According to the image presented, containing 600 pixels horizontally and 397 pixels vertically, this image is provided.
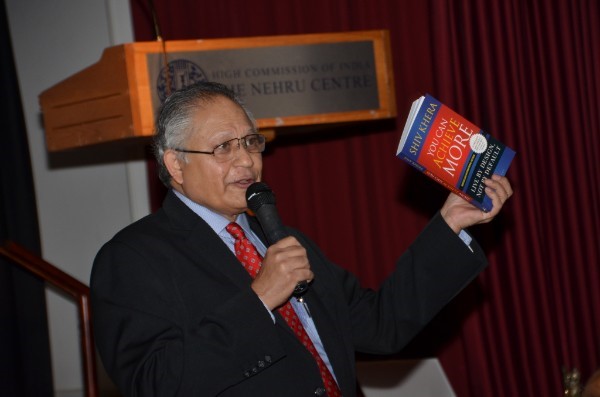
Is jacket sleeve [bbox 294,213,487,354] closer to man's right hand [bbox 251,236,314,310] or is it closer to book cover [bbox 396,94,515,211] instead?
book cover [bbox 396,94,515,211]

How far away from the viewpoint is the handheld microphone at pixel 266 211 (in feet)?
5.89

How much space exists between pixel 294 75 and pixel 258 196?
1.03m

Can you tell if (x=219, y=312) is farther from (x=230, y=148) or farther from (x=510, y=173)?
(x=510, y=173)

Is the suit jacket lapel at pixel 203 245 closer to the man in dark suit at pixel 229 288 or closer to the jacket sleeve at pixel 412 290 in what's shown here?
the man in dark suit at pixel 229 288

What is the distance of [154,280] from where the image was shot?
70.4 inches

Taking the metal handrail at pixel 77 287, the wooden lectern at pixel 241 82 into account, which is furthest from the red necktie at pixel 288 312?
the metal handrail at pixel 77 287

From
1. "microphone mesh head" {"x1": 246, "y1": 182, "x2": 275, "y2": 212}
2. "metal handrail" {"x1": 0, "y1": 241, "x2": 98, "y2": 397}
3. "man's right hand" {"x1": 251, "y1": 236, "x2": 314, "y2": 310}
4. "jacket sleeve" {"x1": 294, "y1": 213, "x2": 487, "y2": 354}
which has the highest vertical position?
"microphone mesh head" {"x1": 246, "y1": 182, "x2": 275, "y2": 212}

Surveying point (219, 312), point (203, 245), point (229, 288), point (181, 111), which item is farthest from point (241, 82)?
point (219, 312)

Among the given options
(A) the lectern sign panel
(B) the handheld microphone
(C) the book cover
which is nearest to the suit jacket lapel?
(B) the handheld microphone

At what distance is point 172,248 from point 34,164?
3175 millimetres

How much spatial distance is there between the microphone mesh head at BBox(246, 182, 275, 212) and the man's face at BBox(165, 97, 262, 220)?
66 mm

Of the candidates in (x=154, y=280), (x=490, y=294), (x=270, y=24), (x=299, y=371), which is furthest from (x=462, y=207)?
(x=270, y=24)

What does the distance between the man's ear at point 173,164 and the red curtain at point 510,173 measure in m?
2.01

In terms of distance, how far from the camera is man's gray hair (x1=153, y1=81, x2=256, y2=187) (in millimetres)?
1963
